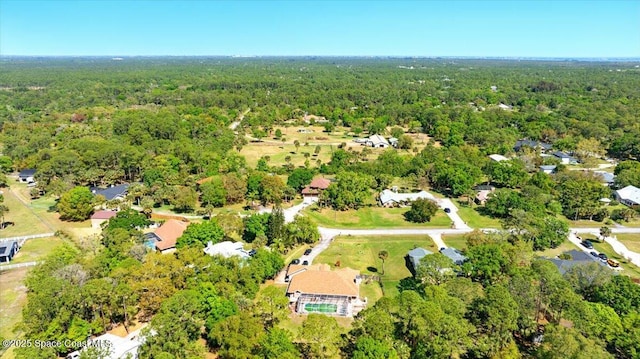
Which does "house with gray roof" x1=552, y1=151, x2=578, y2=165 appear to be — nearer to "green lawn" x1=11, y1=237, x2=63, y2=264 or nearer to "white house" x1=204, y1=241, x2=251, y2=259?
"white house" x1=204, y1=241, x2=251, y2=259

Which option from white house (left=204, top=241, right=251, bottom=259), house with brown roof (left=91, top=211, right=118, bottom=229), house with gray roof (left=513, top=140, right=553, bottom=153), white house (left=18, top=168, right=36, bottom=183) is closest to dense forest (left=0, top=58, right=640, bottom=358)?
white house (left=204, top=241, right=251, bottom=259)

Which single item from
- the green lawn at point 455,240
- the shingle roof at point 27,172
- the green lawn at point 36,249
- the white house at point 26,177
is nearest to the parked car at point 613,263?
the green lawn at point 455,240

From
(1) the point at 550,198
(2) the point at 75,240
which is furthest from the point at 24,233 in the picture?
(1) the point at 550,198

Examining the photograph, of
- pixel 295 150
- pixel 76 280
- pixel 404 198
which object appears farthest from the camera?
pixel 295 150

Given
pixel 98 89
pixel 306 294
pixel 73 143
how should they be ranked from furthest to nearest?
1. pixel 98 89
2. pixel 73 143
3. pixel 306 294

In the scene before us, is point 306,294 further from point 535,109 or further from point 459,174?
point 535,109

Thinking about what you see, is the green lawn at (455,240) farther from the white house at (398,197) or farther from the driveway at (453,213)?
the white house at (398,197)

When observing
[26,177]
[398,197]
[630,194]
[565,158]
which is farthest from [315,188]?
[565,158]
